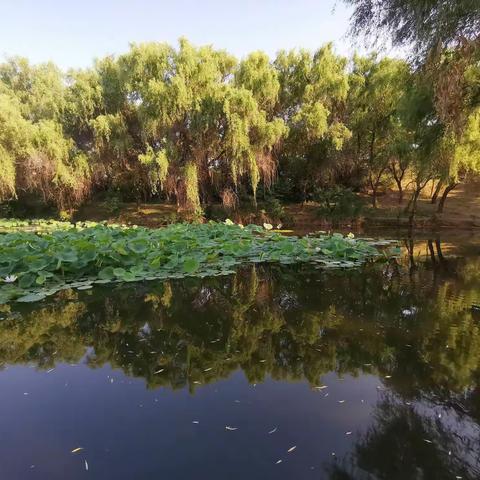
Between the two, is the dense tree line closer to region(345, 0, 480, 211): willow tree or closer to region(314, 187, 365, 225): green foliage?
region(314, 187, 365, 225): green foliage

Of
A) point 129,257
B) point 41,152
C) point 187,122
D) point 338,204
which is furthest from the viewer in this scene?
point 338,204

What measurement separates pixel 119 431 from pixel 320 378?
125 cm

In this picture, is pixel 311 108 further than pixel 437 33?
Yes

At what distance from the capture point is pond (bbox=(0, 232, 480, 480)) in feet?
5.86

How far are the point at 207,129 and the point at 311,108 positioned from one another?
4.90 metres

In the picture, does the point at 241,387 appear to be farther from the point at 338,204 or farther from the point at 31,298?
the point at 338,204

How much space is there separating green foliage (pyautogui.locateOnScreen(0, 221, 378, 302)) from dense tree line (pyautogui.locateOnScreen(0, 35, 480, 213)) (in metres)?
8.21

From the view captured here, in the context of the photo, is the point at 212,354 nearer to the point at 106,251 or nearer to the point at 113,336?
the point at 113,336

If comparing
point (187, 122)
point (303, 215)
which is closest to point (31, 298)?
point (187, 122)

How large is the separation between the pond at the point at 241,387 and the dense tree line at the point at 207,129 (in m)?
11.3

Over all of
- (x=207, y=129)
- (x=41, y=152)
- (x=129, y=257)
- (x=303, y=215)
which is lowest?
(x=303, y=215)

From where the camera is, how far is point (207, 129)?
16125mm

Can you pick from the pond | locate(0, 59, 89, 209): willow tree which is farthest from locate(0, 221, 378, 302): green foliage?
locate(0, 59, 89, 209): willow tree

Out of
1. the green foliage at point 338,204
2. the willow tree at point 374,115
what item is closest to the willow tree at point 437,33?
the willow tree at point 374,115
